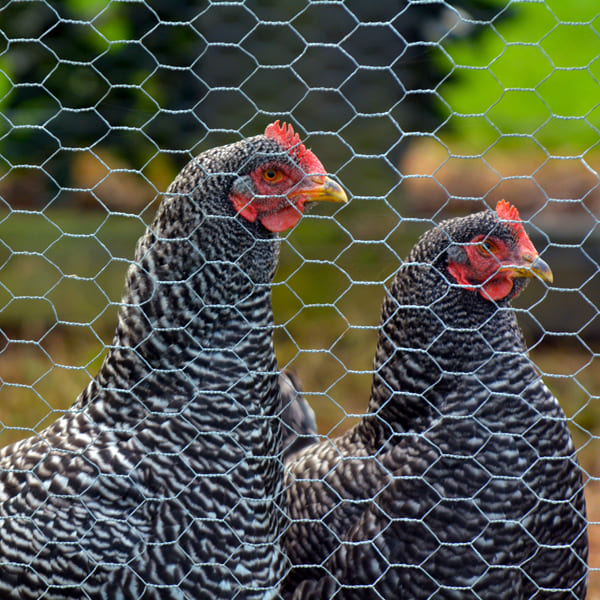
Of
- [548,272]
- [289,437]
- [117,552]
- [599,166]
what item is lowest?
[599,166]

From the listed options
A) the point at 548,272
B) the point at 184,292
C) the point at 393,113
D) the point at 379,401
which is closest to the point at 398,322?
the point at 379,401

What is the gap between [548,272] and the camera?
1.61 m

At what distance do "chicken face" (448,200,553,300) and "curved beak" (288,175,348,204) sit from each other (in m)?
0.27

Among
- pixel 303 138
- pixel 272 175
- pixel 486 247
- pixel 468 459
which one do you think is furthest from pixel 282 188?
pixel 303 138

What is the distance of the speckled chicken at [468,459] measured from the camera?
1625mm

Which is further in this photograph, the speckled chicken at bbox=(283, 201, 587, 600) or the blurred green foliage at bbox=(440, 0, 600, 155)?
the blurred green foliage at bbox=(440, 0, 600, 155)

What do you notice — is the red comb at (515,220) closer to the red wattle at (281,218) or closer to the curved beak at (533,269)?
the curved beak at (533,269)

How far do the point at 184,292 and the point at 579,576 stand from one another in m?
1.04

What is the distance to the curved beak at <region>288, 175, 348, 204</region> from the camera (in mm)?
1581

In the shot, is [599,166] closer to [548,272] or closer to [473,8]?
[473,8]

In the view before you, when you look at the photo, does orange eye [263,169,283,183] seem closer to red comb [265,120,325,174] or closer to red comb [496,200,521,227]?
red comb [265,120,325,174]

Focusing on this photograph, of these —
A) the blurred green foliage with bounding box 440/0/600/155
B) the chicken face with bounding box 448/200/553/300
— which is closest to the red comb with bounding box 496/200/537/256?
the chicken face with bounding box 448/200/553/300

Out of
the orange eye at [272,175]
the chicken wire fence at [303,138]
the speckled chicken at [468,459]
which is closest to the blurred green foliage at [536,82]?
the chicken wire fence at [303,138]

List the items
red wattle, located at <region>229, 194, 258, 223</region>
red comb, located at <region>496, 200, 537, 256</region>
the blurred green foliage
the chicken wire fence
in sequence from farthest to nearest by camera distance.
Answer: the blurred green foliage, the chicken wire fence, red comb, located at <region>496, 200, 537, 256</region>, red wattle, located at <region>229, 194, 258, 223</region>
